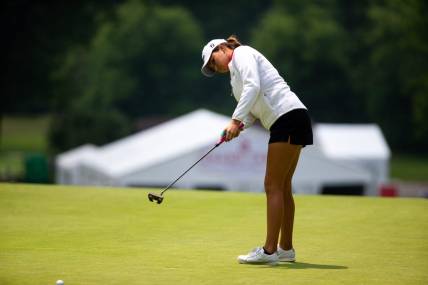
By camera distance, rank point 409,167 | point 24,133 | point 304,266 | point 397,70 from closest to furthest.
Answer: point 304,266 < point 409,167 < point 397,70 < point 24,133

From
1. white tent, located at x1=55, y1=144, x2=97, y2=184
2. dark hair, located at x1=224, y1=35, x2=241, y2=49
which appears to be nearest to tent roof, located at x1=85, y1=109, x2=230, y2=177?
white tent, located at x1=55, y1=144, x2=97, y2=184

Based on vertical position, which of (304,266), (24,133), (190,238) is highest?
(24,133)

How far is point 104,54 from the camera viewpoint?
87.4 m

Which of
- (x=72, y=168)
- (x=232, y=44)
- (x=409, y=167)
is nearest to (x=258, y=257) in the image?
(x=232, y=44)

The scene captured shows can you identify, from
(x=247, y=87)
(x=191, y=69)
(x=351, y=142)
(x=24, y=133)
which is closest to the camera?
(x=247, y=87)

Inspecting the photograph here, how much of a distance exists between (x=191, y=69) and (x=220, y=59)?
8263 cm

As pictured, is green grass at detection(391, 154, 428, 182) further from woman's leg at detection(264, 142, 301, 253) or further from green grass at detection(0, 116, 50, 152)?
woman's leg at detection(264, 142, 301, 253)

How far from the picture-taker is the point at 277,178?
319 inches

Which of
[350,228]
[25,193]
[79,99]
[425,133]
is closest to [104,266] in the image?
[350,228]

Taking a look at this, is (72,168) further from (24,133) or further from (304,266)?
(24,133)

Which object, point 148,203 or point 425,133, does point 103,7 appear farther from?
point 148,203

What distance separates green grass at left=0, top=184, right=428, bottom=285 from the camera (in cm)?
732

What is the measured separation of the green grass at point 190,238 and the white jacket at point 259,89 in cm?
110

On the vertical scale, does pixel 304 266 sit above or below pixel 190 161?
below
